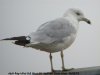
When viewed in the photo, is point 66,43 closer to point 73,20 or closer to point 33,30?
point 73,20

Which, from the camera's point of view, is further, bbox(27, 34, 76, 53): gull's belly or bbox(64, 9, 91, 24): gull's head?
bbox(64, 9, 91, 24): gull's head

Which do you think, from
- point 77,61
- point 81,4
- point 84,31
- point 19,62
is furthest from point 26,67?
point 81,4

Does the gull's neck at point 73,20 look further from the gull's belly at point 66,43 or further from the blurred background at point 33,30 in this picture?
the blurred background at point 33,30

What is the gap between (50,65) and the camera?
1.57 m

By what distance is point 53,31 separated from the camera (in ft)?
4.60

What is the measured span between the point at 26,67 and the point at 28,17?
280 mm

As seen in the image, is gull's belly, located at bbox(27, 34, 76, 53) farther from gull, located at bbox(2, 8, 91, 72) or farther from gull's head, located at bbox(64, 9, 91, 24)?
gull's head, located at bbox(64, 9, 91, 24)

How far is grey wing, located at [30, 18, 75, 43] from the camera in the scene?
1.36 m

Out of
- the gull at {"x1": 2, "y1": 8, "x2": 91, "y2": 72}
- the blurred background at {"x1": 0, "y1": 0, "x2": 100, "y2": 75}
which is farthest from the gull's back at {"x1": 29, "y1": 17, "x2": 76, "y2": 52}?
the blurred background at {"x1": 0, "y1": 0, "x2": 100, "y2": 75}

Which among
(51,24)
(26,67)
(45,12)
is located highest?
(45,12)

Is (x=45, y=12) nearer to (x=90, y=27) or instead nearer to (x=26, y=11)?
(x=26, y=11)

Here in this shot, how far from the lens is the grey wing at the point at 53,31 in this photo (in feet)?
4.45

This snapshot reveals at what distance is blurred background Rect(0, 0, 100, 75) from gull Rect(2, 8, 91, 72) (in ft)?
0.55

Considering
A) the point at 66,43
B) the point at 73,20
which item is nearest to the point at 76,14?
the point at 73,20
